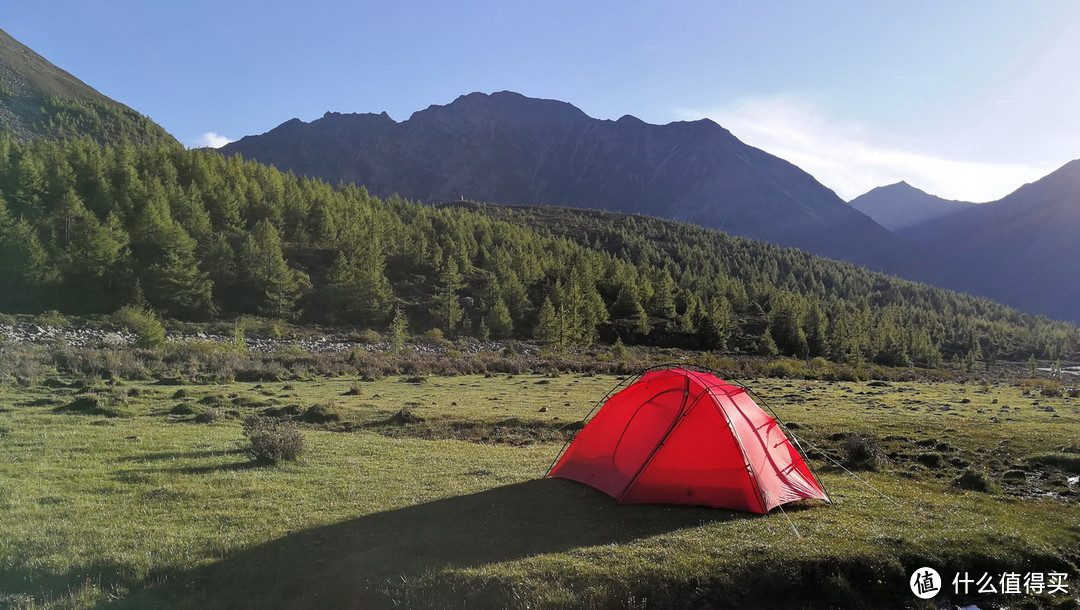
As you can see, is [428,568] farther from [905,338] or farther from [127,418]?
[905,338]

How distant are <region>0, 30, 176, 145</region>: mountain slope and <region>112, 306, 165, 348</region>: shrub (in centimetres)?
10059

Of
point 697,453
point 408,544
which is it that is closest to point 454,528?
point 408,544

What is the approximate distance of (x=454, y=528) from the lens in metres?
9.85

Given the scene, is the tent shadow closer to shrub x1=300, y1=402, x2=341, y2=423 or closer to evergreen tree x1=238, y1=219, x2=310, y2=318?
shrub x1=300, y1=402, x2=341, y2=423

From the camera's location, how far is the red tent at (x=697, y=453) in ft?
36.9

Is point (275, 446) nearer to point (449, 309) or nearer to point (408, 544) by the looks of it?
point (408, 544)

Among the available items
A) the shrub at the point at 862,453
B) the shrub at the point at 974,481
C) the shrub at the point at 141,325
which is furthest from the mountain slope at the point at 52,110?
the shrub at the point at 974,481

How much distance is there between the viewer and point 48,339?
1698 inches

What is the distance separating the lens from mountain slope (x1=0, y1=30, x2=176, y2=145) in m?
146

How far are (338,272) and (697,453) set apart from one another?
81.8m

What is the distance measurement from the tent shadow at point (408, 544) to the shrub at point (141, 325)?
4546 centimetres

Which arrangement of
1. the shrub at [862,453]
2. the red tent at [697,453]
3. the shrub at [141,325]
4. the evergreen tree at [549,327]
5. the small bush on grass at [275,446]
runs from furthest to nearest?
1. the evergreen tree at [549,327]
2. the shrub at [141,325]
3. the shrub at [862,453]
4. the small bush on grass at [275,446]
5. the red tent at [697,453]

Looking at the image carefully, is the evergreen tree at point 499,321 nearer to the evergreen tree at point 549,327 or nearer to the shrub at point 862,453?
the evergreen tree at point 549,327

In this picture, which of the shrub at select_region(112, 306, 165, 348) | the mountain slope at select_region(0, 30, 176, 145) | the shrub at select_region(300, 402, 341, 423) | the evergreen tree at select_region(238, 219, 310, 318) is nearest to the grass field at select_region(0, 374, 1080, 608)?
the shrub at select_region(300, 402, 341, 423)
